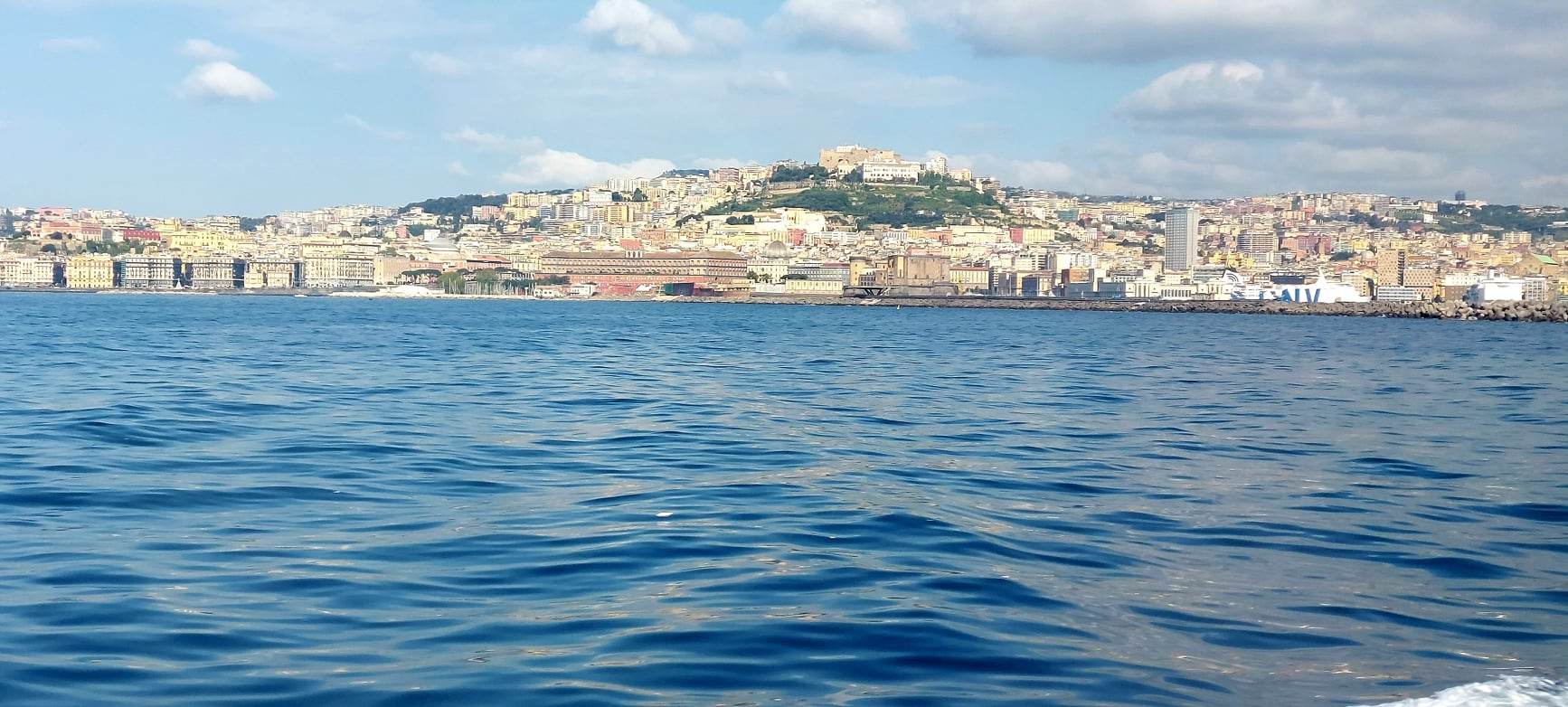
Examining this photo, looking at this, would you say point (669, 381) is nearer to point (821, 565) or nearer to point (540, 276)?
point (821, 565)

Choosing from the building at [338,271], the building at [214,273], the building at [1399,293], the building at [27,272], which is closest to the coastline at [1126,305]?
the building at [27,272]

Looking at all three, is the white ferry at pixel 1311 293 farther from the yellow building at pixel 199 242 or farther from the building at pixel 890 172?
the yellow building at pixel 199 242

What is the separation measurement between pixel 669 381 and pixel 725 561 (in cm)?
1015

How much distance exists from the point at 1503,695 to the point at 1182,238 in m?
Answer: 129

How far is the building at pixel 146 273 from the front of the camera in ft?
345

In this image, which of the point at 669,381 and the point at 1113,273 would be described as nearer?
the point at 669,381

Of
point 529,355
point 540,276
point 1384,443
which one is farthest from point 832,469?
point 540,276

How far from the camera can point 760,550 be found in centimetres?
561

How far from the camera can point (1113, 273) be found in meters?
98.4

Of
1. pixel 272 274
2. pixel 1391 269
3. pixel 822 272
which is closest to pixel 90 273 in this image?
pixel 272 274

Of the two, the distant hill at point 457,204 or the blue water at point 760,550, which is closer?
the blue water at point 760,550

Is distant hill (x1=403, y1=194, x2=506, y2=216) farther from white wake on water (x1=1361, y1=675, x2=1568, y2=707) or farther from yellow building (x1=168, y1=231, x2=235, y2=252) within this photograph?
white wake on water (x1=1361, y1=675, x2=1568, y2=707)

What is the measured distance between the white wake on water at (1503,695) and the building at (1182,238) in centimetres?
12355

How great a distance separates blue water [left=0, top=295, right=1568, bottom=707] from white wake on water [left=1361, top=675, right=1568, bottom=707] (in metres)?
0.12
